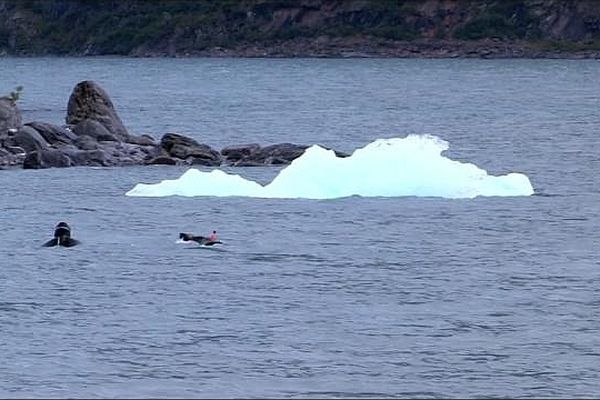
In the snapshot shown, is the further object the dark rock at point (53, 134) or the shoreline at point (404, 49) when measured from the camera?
the shoreline at point (404, 49)

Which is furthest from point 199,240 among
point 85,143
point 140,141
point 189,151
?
point 140,141

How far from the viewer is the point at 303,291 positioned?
29.3m

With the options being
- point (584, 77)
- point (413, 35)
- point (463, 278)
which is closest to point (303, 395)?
point (463, 278)

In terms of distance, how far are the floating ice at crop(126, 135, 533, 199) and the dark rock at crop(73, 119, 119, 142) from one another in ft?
41.8

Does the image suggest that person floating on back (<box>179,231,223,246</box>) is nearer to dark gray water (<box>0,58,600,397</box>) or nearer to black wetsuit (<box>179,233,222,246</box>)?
black wetsuit (<box>179,233,222,246</box>)

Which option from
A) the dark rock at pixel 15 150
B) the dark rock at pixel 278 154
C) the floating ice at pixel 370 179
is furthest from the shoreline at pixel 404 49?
the floating ice at pixel 370 179

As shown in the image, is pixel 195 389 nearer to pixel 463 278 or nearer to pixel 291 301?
pixel 291 301

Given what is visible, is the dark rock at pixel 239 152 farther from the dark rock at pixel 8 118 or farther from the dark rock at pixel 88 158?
the dark rock at pixel 8 118

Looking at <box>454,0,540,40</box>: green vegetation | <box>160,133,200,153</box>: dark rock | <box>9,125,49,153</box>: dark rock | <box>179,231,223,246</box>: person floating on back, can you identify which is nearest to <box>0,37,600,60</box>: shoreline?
<box>454,0,540,40</box>: green vegetation

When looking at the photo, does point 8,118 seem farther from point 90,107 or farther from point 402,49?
point 402,49

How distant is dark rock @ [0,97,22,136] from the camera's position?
5738 centimetres

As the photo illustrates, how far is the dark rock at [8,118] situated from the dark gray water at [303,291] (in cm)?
692

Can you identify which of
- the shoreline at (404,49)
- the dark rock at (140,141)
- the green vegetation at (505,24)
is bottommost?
the shoreline at (404,49)

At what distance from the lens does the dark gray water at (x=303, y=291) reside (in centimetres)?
2312
